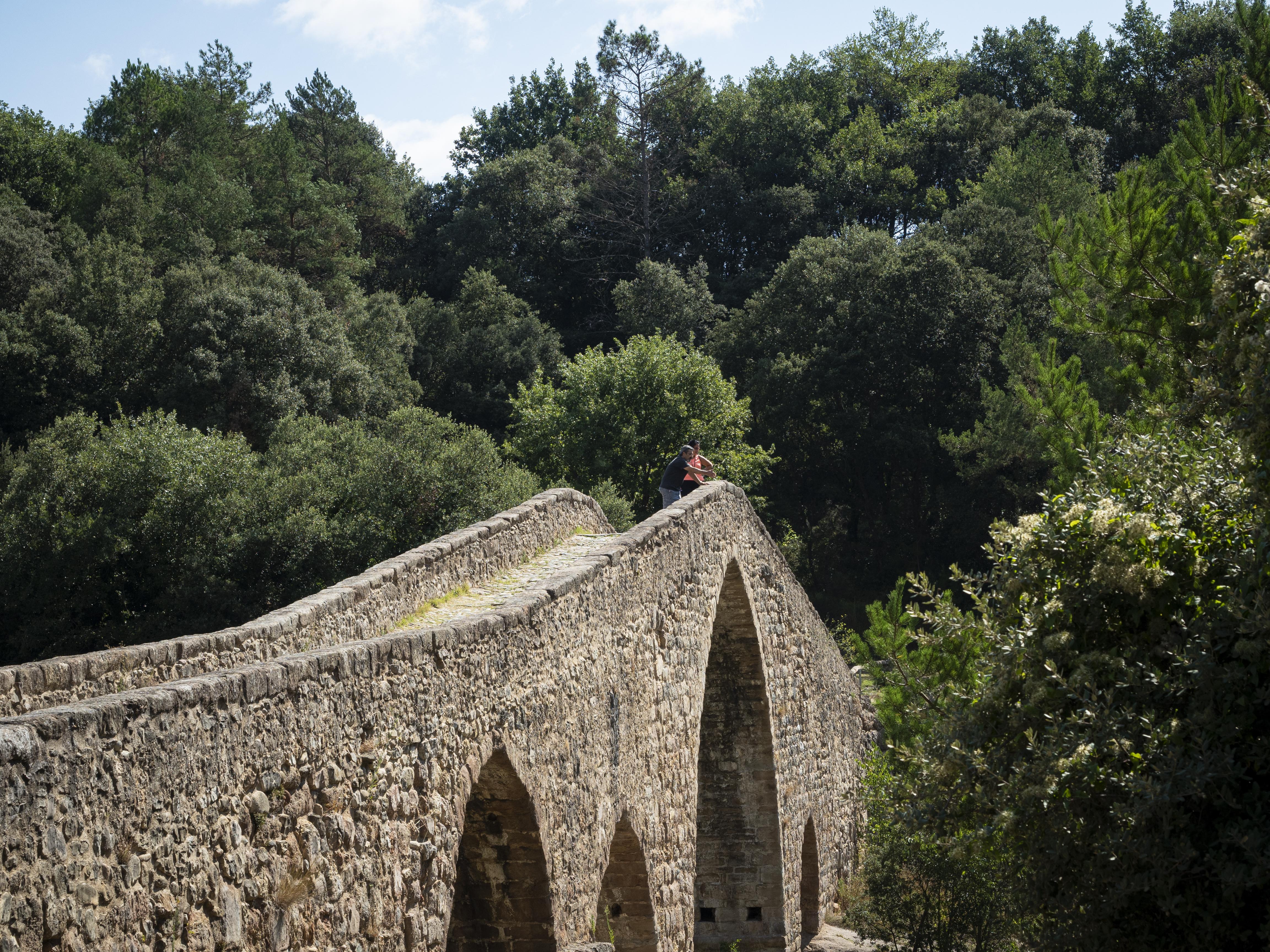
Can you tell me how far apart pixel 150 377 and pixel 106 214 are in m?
7.23

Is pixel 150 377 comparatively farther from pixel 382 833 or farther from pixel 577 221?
pixel 382 833

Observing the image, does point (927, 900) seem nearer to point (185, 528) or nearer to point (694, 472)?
point (694, 472)

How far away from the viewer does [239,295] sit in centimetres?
3103

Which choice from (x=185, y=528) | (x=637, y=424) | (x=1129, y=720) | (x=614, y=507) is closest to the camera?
(x=1129, y=720)

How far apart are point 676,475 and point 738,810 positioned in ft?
14.2

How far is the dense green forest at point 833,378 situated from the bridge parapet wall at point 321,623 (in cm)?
394

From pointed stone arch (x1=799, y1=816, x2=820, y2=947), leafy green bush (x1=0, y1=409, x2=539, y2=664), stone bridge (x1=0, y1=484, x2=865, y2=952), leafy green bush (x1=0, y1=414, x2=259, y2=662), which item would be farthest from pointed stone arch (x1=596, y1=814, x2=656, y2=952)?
leafy green bush (x1=0, y1=414, x2=259, y2=662)

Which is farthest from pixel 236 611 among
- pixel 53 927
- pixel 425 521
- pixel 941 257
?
pixel 941 257

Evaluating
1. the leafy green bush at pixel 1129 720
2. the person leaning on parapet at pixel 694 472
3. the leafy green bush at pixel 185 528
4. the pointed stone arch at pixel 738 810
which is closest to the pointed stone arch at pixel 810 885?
the pointed stone arch at pixel 738 810

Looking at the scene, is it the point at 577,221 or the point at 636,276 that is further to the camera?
the point at 577,221

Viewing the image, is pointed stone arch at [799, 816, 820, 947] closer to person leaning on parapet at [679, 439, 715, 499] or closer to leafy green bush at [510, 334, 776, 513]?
person leaning on parapet at [679, 439, 715, 499]

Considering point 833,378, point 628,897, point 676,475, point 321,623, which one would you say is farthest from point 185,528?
point 833,378

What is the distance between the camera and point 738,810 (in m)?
14.3

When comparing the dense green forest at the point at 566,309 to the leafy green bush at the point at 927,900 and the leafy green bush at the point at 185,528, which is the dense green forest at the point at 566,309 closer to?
the leafy green bush at the point at 185,528
